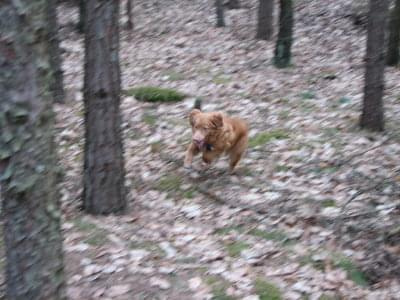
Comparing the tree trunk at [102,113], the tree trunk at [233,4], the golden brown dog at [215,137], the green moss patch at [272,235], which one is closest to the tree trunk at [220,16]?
the tree trunk at [233,4]

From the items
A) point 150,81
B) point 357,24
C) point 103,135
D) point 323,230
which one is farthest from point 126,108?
point 357,24

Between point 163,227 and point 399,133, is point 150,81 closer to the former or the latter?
point 399,133

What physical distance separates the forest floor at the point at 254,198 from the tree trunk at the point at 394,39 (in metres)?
0.42

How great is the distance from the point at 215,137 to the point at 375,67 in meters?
3.08

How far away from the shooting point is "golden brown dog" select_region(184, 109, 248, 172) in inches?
313

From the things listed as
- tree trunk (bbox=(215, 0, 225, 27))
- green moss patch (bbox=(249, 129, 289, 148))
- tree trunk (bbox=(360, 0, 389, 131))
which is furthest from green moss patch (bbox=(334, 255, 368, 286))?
tree trunk (bbox=(215, 0, 225, 27))

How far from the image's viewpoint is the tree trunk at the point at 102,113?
250 inches

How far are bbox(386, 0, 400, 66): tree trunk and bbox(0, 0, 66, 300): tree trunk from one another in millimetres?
11283

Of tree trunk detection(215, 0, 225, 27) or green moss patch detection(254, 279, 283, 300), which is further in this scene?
tree trunk detection(215, 0, 225, 27)

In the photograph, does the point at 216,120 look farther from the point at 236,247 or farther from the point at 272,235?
the point at 236,247

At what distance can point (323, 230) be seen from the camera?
6676 millimetres

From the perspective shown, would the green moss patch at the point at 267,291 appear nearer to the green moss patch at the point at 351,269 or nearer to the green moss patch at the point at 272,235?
the green moss patch at the point at 351,269

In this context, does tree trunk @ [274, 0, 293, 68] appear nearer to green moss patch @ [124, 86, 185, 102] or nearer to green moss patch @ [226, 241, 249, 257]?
green moss patch @ [124, 86, 185, 102]

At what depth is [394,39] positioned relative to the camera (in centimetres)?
1336
